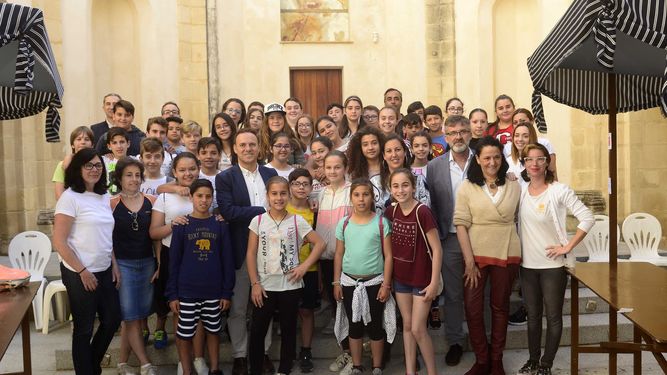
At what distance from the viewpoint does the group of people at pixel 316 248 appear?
551cm

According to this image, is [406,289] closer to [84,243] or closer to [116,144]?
[84,243]

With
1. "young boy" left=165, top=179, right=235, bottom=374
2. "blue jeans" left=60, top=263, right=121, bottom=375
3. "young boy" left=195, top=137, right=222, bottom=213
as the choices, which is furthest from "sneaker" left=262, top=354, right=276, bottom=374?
"young boy" left=195, top=137, right=222, bottom=213

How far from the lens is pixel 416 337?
18.3ft

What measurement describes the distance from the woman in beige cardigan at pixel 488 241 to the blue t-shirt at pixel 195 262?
1.80 metres

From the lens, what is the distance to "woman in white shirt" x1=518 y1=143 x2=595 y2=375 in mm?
5537

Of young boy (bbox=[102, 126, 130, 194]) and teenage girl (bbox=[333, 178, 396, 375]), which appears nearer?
teenage girl (bbox=[333, 178, 396, 375])

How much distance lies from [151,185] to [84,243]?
101 cm

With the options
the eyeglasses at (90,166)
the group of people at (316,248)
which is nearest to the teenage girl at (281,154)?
the group of people at (316,248)

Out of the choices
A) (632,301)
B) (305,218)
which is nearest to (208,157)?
(305,218)

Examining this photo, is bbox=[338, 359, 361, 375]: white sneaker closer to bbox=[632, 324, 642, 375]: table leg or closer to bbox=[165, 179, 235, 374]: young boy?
bbox=[165, 179, 235, 374]: young boy

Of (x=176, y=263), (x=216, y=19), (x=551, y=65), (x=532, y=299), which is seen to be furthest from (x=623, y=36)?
(x=216, y=19)

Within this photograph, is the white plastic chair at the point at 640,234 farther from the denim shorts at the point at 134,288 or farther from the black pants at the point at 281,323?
the denim shorts at the point at 134,288

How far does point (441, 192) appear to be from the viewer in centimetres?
609

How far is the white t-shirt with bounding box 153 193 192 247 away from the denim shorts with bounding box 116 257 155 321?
264 millimetres
